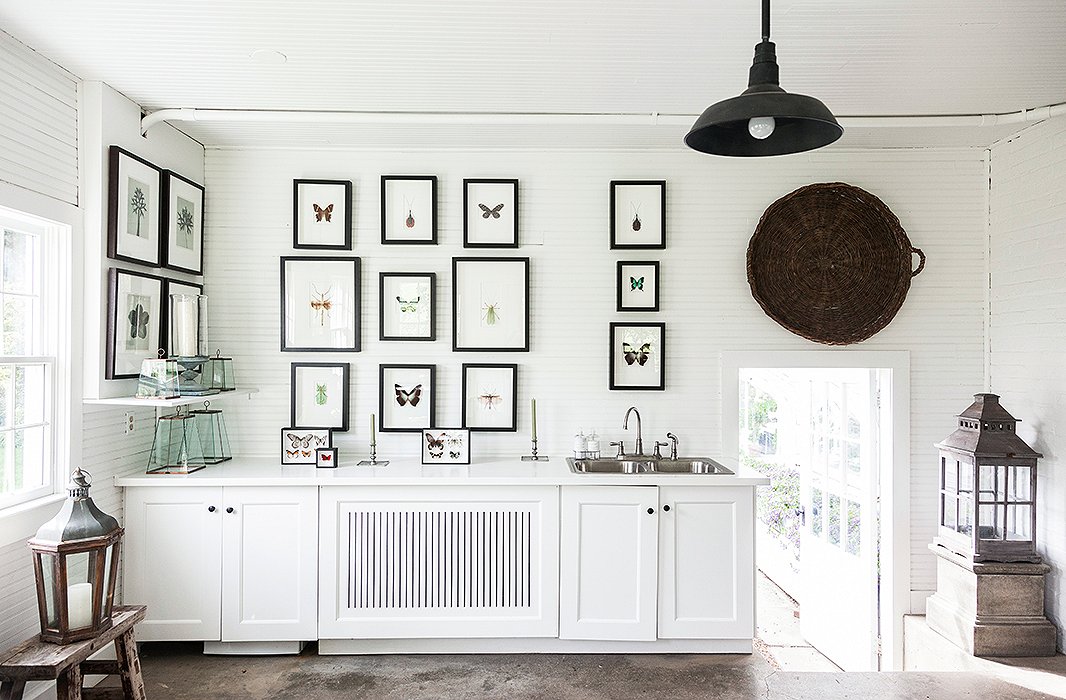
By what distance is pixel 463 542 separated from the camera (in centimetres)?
364

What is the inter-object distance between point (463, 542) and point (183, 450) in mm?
1574

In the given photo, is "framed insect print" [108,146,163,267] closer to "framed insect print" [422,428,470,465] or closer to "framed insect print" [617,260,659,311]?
"framed insect print" [422,428,470,465]

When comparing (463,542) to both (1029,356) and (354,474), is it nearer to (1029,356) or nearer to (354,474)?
(354,474)

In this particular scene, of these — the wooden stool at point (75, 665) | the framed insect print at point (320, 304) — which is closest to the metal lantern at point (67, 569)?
the wooden stool at point (75, 665)

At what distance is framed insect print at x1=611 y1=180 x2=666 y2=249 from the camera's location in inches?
164

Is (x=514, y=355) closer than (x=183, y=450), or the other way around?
(x=183, y=450)

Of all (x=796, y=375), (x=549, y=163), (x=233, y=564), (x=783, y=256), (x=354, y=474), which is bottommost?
(x=233, y=564)

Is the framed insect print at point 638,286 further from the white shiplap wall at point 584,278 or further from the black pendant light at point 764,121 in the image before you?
the black pendant light at point 764,121

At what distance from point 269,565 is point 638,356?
7.53ft

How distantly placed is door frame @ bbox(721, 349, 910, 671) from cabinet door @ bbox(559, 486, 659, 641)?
0.84m

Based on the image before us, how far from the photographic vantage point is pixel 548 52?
115 inches

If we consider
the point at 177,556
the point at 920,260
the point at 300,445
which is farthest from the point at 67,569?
the point at 920,260

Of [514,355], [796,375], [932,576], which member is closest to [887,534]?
[932,576]

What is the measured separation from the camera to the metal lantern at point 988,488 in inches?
138
